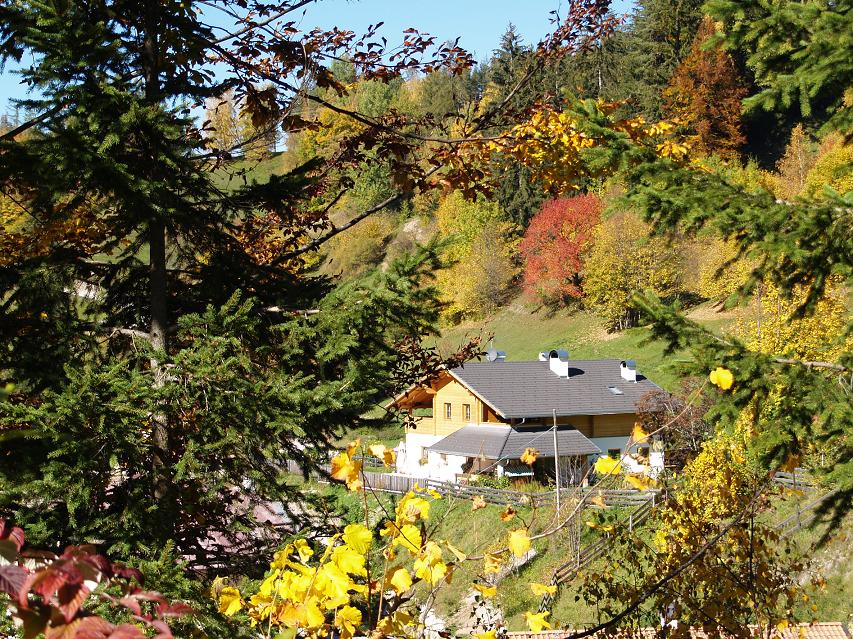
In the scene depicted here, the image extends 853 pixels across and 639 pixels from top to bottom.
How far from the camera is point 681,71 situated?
5356cm

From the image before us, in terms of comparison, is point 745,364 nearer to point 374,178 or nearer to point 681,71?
point 374,178

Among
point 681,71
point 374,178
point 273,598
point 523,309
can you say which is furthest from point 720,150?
point 273,598

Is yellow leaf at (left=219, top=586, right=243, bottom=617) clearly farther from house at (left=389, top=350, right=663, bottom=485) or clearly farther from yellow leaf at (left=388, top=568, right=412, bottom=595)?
house at (left=389, top=350, right=663, bottom=485)

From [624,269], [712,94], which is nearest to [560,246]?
[624,269]

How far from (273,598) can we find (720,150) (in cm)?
5234

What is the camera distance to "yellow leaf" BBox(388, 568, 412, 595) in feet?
7.21

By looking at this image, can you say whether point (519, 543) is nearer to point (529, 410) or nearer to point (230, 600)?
point (230, 600)

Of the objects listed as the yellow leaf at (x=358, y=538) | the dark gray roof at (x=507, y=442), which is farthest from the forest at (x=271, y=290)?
the dark gray roof at (x=507, y=442)

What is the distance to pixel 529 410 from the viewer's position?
92.3ft

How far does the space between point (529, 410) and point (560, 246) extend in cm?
2072

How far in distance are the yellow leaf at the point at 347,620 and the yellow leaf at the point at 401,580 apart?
128mm

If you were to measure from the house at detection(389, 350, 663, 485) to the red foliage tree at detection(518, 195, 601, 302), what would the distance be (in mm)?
14906

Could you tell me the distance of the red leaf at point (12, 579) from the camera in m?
1.01

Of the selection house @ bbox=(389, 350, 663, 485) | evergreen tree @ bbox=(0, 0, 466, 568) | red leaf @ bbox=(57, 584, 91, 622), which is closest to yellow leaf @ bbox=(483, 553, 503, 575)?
red leaf @ bbox=(57, 584, 91, 622)
